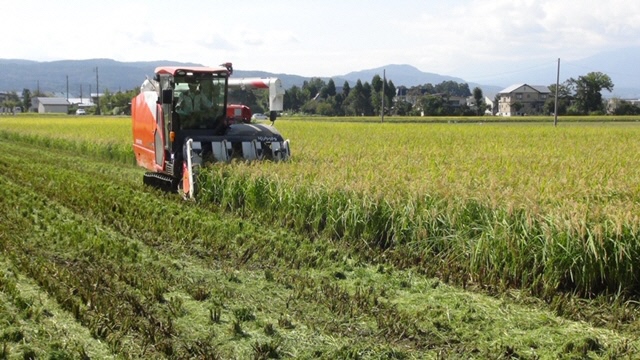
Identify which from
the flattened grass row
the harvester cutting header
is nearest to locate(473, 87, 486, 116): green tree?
the harvester cutting header

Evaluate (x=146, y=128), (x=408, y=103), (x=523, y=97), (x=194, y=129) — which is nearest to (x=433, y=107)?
(x=408, y=103)

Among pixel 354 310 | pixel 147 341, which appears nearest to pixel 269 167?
pixel 354 310

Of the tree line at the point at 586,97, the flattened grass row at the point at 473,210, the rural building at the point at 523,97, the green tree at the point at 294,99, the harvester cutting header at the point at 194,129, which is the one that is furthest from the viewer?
the rural building at the point at 523,97

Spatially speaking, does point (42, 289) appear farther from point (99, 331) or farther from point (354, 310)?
point (354, 310)

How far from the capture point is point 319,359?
4945mm

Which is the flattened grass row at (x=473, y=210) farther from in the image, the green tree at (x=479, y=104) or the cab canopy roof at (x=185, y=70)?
the green tree at (x=479, y=104)

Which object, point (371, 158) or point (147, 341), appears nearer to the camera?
point (147, 341)

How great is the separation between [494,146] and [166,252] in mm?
10791

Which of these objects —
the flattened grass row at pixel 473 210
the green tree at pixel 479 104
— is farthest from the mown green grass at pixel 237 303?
the green tree at pixel 479 104

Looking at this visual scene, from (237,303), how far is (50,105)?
128376mm

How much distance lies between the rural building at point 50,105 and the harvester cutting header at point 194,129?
11672 cm

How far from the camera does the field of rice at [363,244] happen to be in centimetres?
547

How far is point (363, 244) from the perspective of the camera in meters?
8.24

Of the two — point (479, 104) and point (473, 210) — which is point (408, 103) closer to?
point (479, 104)
